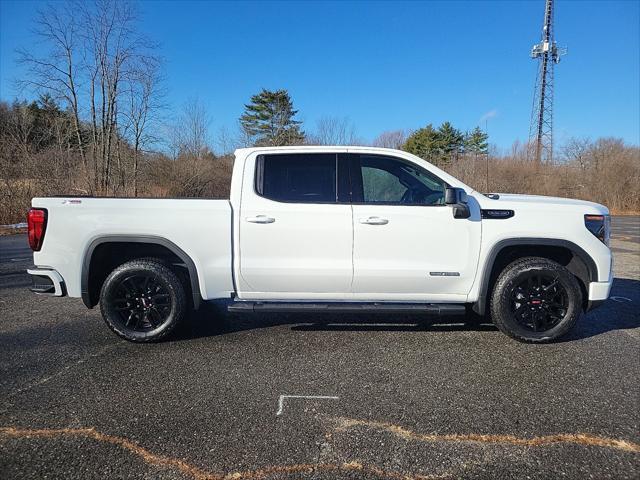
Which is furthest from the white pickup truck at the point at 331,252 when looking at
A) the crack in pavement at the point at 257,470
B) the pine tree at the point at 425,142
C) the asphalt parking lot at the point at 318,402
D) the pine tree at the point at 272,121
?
the pine tree at the point at 425,142

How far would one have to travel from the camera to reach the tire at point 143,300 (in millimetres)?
3791

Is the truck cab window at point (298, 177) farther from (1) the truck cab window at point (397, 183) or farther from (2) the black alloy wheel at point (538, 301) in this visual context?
(2) the black alloy wheel at point (538, 301)

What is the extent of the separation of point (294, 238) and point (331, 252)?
0.38 m

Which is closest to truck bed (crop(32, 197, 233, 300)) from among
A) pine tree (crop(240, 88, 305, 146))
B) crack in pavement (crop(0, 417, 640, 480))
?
crack in pavement (crop(0, 417, 640, 480))

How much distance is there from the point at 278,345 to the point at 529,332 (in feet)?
8.13

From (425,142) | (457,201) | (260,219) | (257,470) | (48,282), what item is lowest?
(257,470)

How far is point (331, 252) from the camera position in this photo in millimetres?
3727

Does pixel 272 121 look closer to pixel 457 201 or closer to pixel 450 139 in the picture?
pixel 450 139

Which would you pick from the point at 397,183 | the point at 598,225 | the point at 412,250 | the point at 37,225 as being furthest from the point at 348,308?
the point at 37,225

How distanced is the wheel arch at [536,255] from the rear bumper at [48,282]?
412cm

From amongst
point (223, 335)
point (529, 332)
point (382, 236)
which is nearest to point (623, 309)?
point (529, 332)

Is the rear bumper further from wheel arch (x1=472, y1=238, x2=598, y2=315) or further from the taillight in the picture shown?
the taillight

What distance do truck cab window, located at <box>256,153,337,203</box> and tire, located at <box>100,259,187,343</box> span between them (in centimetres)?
129

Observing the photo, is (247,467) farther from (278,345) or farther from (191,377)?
(278,345)
